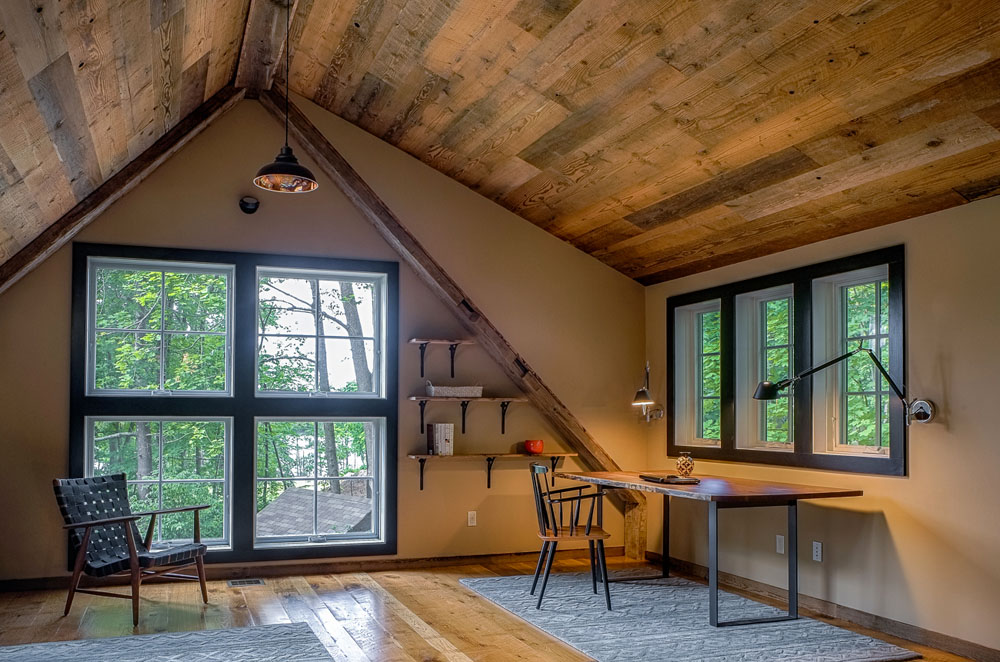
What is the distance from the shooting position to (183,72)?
4992 mm

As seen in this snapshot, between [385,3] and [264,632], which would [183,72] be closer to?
[385,3]

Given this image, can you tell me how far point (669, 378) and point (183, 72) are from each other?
3.95 m

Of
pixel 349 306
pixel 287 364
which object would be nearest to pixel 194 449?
pixel 287 364

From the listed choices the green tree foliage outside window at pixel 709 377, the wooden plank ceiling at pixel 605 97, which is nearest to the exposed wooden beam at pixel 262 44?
the wooden plank ceiling at pixel 605 97

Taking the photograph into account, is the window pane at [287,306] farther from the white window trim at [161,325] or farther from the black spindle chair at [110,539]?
the black spindle chair at [110,539]

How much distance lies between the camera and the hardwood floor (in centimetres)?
432

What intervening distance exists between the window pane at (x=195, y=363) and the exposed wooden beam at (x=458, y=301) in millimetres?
1392

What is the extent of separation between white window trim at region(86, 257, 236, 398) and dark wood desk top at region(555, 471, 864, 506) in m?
2.64

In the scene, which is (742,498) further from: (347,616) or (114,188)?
→ (114,188)

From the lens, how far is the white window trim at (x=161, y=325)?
590 centimetres

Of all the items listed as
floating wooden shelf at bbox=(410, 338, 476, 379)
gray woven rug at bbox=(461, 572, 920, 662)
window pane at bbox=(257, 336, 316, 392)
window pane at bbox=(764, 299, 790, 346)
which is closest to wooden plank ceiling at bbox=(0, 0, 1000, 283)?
window pane at bbox=(764, 299, 790, 346)

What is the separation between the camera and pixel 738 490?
4.84 m

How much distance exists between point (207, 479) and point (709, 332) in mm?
3681

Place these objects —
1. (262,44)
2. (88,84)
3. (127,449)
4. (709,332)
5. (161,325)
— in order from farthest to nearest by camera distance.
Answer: (709,332)
(161,325)
(127,449)
(262,44)
(88,84)
